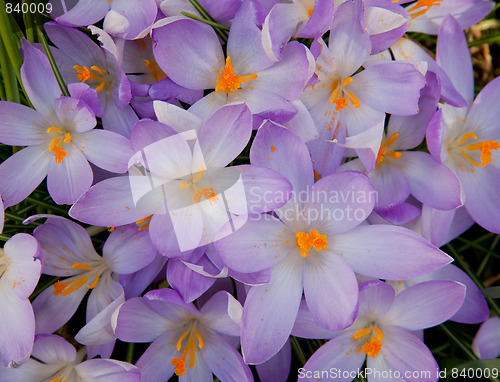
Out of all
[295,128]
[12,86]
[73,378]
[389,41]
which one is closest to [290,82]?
[295,128]

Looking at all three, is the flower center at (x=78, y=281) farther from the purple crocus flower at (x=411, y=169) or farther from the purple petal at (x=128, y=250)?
the purple crocus flower at (x=411, y=169)

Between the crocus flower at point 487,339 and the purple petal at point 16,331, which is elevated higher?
the purple petal at point 16,331

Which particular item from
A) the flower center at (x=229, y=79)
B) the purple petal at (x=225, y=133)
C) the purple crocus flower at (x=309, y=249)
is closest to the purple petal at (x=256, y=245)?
the purple crocus flower at (x=309, y=249)

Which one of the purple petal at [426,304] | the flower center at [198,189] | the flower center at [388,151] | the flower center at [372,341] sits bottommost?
the flower center at [372,341]

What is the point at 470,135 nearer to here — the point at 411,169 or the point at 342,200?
the point at 411,169

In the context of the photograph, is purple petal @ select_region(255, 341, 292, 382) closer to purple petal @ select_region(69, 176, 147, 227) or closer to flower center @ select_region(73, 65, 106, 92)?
purple petal @ select_region(69, 176, 147, 227)

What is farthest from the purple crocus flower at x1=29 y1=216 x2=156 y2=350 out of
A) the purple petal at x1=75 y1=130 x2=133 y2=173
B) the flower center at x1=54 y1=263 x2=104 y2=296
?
the purple petal at x1=75 y1=130 x2=133 y2=173
